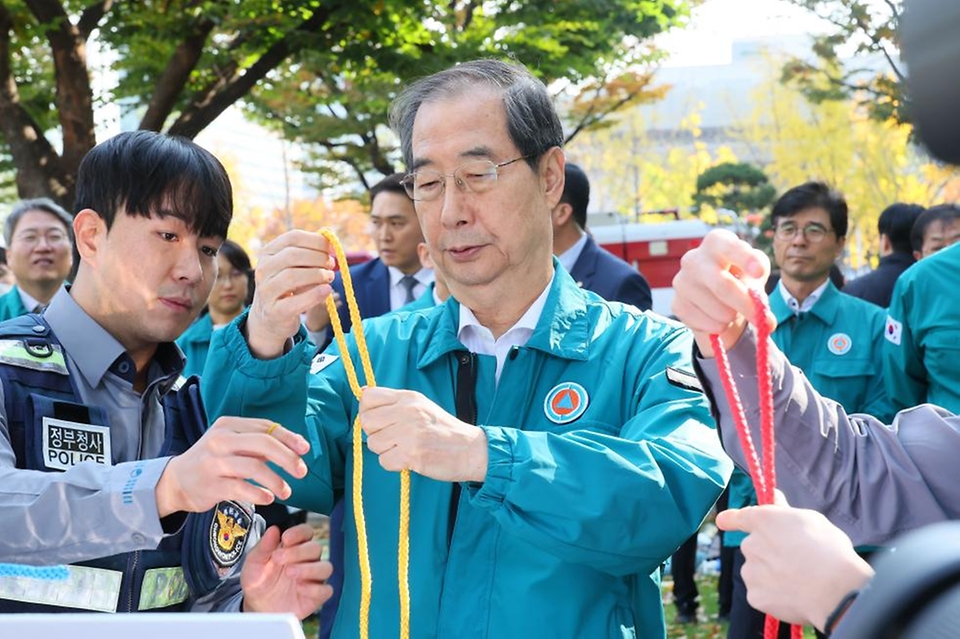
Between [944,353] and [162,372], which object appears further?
[944,353]

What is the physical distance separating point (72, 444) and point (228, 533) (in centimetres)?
38

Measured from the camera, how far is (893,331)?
→ 15.7ft

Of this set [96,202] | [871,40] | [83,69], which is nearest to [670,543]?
[96,202]

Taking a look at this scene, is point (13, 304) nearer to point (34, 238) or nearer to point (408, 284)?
point (34, 238)

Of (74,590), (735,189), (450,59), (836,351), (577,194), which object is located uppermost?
(450,59)

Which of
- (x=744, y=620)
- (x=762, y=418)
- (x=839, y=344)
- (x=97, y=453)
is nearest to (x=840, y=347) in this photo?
(x=839, y=344)

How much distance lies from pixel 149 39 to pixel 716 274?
10.6 meters

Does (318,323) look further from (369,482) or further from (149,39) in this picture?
(149,39)

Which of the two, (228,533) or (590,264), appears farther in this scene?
(590,264)

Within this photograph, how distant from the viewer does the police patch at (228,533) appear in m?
2.29

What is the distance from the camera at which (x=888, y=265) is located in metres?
7.00

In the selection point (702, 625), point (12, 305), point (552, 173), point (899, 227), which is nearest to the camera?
point (552, 173)

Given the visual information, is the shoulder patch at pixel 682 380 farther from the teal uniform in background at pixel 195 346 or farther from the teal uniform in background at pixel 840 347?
the teal uniform in background at pixel 195 346

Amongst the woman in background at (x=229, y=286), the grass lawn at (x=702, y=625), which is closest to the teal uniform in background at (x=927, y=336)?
the grass lawn at (x=702, y=625)
